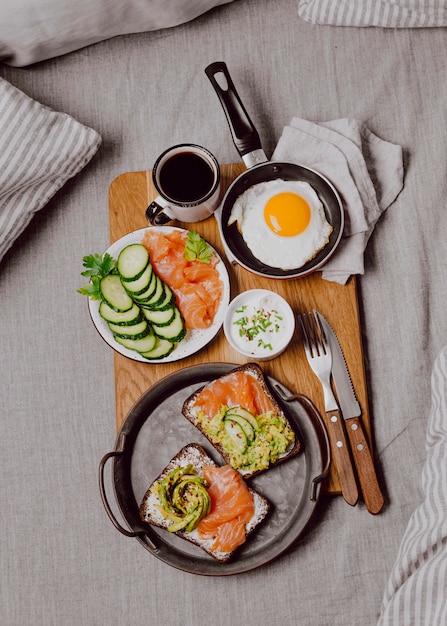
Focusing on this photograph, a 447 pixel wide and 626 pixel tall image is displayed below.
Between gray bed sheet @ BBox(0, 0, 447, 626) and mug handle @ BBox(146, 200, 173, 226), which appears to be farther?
gray bed sheet @ BBox(0, 0, 447, 626)

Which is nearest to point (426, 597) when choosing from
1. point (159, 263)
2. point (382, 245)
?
point (382, 245)

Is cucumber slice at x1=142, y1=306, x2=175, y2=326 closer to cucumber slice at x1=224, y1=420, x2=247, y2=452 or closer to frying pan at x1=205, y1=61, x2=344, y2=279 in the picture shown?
frying pan at x1=205, y1=61, x2=344, y2=279

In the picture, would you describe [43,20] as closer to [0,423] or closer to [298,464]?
[0,423]

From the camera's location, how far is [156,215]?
7.05 ft

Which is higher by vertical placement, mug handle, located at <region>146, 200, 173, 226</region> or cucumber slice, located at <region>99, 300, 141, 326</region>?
mug handle, located at <region>146, 200, 173, 226</region>

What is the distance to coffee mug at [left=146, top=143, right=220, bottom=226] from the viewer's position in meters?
2.09

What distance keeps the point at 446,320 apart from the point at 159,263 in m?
1.10

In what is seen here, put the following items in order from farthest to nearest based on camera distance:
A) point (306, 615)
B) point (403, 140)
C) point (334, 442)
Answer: point (403, 140)
point (306, 615)
point (334, 442)

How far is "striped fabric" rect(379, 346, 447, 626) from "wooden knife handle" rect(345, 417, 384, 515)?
0.45ft

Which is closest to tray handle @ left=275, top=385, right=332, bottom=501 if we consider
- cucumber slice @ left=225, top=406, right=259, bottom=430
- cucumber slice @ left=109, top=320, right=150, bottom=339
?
cucumber slice @ left=225, top=406, right=259, bottom=430

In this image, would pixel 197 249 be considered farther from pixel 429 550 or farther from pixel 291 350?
pixel 429 550

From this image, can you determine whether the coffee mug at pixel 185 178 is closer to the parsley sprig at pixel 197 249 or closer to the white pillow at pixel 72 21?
the parsley sprig at pixel 197 249

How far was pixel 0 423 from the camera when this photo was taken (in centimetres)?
247

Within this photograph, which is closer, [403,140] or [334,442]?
[334,442]
